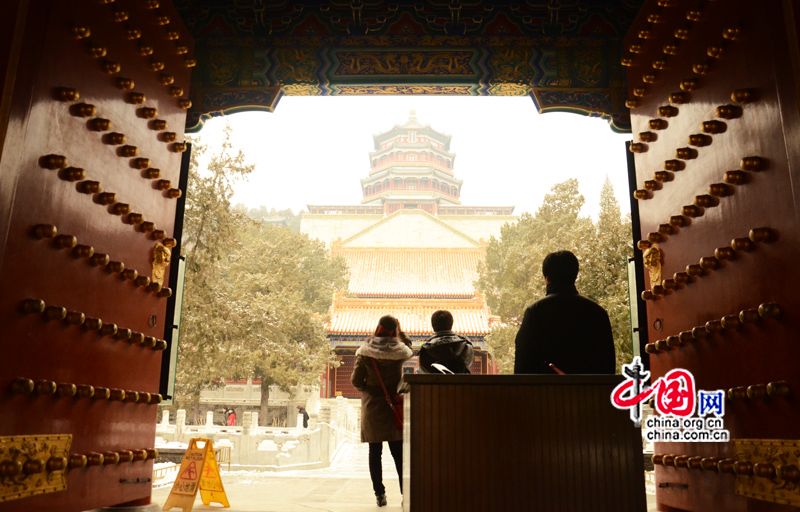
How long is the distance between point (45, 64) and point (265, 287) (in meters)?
12.2

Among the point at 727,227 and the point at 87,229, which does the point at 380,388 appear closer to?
the point at 87,229

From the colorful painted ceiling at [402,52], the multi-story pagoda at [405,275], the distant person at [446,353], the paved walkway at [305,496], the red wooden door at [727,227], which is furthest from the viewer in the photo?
the multi-story pagoda at [405,275]

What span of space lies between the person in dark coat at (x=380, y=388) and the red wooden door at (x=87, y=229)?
4.40 feet

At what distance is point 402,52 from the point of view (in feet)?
15.1

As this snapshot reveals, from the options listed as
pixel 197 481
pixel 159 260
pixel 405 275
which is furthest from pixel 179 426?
pixel 405 275

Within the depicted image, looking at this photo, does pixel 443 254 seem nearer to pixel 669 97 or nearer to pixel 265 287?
pixel 265 287

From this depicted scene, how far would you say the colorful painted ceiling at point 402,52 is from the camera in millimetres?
4508

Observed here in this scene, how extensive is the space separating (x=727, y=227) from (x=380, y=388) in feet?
8.20

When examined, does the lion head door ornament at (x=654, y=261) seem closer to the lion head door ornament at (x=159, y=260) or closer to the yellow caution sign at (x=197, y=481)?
the lion head door ornament at (x=159, y=260)

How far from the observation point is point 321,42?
4.55m

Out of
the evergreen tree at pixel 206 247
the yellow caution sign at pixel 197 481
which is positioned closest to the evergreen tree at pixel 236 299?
the evergreen tree at pixel 206 247

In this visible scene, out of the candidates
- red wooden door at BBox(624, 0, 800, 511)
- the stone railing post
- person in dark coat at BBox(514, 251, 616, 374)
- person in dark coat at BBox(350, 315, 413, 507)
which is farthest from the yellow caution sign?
the stone railing post

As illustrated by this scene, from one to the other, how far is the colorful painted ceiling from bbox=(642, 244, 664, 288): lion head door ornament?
4.72ft

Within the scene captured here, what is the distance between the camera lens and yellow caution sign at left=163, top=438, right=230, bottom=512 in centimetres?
410
